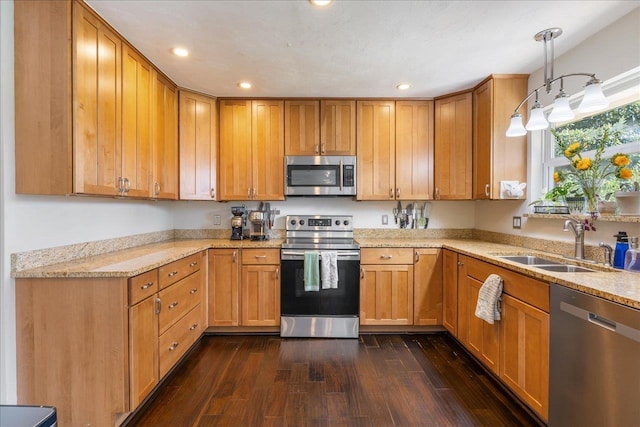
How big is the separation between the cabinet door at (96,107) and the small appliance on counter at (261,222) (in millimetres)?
1441

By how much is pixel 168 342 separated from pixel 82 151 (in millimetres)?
1358

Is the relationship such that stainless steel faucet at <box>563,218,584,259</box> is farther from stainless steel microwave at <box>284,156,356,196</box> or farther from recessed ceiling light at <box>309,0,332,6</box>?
recessed ceiling light at <box>309,0,332,6</box>

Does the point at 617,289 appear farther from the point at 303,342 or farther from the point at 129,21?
the point at 129,21

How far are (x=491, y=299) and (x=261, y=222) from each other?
2.26 meters

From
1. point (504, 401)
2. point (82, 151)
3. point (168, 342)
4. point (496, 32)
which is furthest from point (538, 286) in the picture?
point (82, 151)

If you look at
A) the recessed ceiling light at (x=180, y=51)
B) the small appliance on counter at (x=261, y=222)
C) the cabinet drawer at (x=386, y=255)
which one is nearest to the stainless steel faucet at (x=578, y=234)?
the cabinet drawer at (x=386, y=255)

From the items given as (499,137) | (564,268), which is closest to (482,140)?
(499,137)

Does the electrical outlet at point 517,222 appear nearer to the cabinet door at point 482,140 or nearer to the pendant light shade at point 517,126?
the cabinet door at point 482,140

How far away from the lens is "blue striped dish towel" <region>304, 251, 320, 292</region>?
2.86 meters

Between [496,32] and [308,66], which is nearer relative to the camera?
[496,32]

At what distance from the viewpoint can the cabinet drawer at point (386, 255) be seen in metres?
2.98

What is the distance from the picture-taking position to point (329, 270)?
2873 millimetres

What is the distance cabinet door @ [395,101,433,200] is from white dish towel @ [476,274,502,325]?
52.6 inches

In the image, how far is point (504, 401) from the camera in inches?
78.4
